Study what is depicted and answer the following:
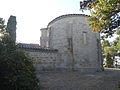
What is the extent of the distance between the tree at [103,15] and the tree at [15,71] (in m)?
5.82

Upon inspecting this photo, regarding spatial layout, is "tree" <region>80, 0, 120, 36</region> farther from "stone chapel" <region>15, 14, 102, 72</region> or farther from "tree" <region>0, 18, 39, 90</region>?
"stone chapel" <region>15, 14, 102, 72</region>

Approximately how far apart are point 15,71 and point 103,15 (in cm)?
709

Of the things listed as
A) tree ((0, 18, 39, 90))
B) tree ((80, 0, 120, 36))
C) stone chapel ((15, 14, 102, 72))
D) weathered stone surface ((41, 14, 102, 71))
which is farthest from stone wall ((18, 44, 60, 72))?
tree ((0, 18, 39, 90))

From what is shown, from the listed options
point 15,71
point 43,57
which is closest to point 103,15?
point 15,71

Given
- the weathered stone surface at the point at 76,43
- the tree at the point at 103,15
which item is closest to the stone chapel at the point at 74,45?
the weathered stone surface at the point at 76,43

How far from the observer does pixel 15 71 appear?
40.5ft

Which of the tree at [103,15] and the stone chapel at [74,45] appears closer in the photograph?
the tree at [103,15]

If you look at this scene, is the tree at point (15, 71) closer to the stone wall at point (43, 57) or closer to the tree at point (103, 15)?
the tree at point (103, 15)

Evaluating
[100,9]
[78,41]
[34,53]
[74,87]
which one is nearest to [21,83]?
[74,87]

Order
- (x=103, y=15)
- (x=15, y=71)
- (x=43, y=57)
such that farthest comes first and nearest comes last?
(x=43, y=57) < (x=103, y=15) < (x=15, y=71)

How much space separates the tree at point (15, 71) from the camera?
12125 millimetres

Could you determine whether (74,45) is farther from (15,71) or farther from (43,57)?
(15,71)

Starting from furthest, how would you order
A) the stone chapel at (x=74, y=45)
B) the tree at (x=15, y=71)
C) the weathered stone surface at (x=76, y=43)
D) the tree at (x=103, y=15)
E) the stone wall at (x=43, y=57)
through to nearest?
1. the weathered stone surface at (x=76, y=43)
2. the stone chapel at (x=74, y=45)
3. the stone wall at (x=43, y=57)
4. the tree at (x=103, y=15)
5. the tree at (x=15, y=71)

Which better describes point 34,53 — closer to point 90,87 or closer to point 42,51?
point 42,51
